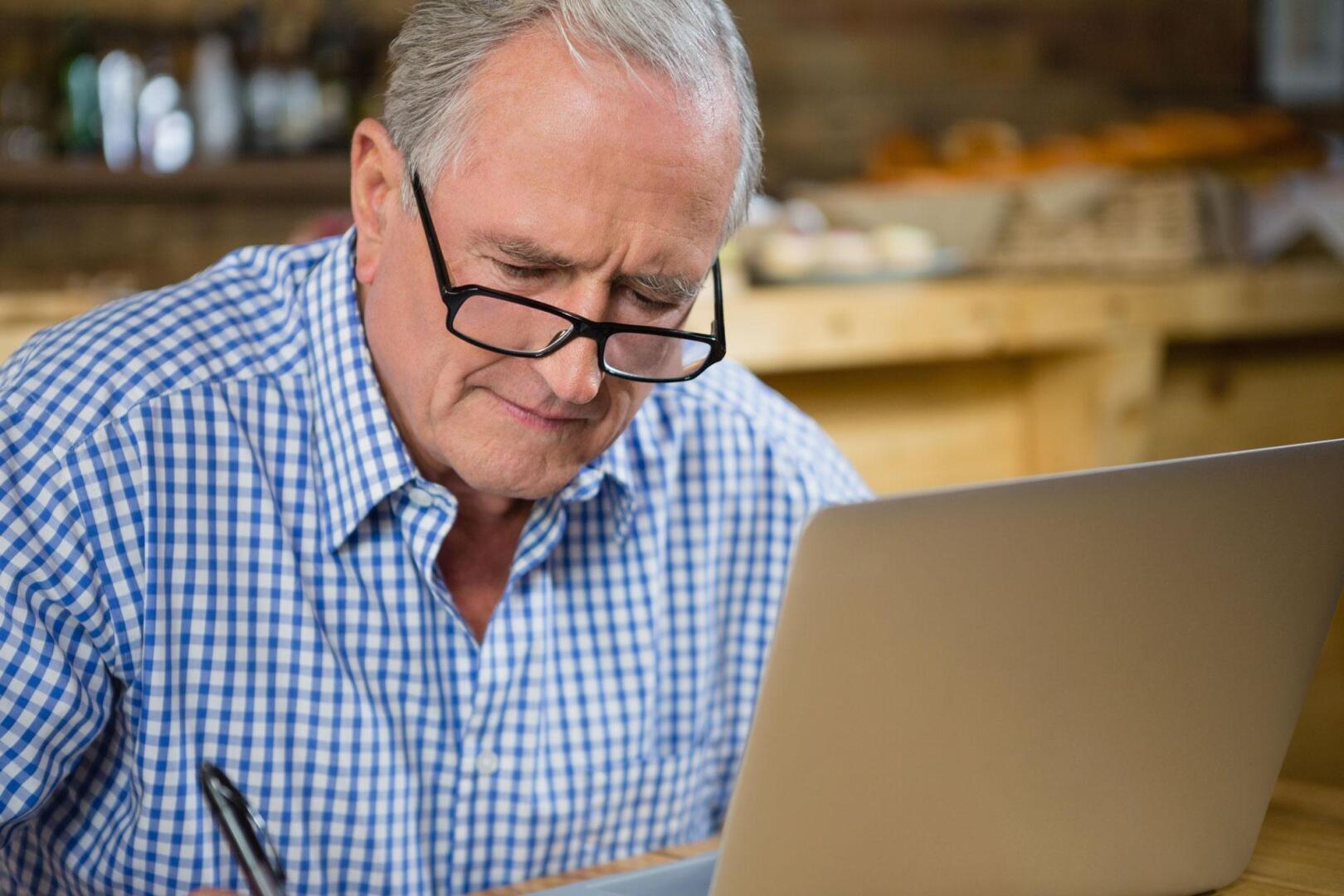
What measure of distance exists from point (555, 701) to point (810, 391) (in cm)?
123

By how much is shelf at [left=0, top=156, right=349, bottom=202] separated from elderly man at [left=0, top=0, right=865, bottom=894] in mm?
1893

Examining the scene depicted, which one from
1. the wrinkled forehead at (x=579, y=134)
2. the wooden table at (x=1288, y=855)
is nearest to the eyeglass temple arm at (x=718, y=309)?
the wrinkled forehead at (x=579, y=134)

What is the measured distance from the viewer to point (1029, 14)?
4480 mm

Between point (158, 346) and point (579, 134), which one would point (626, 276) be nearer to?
point (579, 134)

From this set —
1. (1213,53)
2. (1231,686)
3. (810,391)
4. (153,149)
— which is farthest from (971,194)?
(1213,53)

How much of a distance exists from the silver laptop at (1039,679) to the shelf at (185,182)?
2.43 m

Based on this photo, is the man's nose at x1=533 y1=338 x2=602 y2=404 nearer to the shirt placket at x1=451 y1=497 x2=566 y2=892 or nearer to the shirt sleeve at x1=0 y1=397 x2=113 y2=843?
the shirt placket at x1=451 y1=497 x2=566 y2=892

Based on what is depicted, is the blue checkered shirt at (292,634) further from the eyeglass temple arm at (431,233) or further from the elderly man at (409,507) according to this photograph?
the eyeglass temple arm at (431,233)

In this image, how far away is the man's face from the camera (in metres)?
0.92

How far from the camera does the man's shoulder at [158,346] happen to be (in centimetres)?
100

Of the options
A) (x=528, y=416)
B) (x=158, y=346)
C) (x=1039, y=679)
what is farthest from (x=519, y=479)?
(x=1039, y=679)

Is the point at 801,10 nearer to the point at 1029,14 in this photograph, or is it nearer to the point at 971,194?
the point at 1029,14

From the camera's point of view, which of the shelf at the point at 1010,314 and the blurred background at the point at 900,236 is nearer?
the shelf at the point at 1010,314

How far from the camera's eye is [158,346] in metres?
1.07
